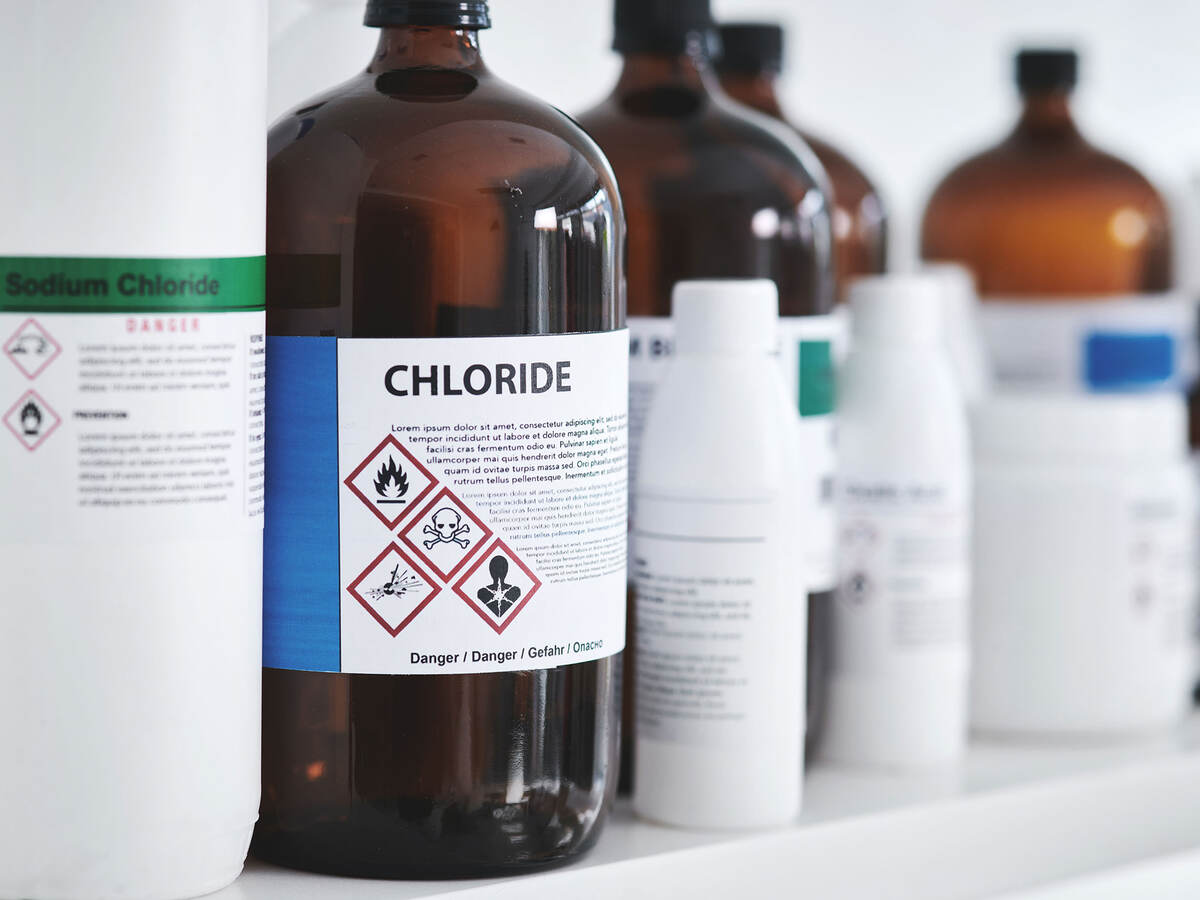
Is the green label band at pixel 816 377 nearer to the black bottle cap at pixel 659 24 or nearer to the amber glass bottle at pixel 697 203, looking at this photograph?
the amber glass bottle at pixel 697 203

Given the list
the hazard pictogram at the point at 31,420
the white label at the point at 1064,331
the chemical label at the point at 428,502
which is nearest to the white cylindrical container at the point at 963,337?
the white label at the point at 1064,331

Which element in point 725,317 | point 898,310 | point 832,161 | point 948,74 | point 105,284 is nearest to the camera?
point 105,284

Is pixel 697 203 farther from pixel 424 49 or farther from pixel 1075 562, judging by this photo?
pixel 1075 562

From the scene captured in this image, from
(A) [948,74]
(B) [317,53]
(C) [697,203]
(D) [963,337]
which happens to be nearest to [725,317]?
(C) [697,203]

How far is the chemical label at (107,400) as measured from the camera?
1.45ft

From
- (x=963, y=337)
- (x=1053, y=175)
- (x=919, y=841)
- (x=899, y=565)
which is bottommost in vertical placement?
(x=919, y=841)

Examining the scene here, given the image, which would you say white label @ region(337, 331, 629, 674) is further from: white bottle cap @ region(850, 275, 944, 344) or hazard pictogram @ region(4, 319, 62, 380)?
white bottle cap @ region(850, 275, 944, 344)

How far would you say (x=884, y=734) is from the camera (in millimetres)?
671

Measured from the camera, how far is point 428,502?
1.57ft

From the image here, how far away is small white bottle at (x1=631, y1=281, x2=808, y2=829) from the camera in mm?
543

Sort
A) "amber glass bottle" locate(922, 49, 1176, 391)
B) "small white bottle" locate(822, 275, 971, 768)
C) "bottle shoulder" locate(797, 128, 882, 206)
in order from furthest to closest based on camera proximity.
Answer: "amber glass bottle" locate(922, 49, 1176, 391)
"bottle shoulder" locate(797, 128, 882, 206)
"small white bottle" locate(822, 275, 971, 768)

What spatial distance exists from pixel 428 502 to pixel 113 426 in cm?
9

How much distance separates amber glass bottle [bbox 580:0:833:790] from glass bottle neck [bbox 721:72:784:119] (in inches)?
4.4

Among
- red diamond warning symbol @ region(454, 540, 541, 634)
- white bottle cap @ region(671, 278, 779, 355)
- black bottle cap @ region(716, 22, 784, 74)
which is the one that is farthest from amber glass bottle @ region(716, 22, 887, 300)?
red diamond warning symbol @ region(454, 540, 541, 634)
